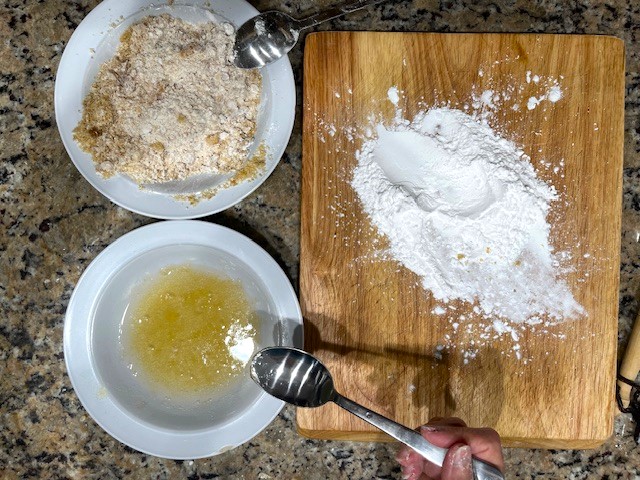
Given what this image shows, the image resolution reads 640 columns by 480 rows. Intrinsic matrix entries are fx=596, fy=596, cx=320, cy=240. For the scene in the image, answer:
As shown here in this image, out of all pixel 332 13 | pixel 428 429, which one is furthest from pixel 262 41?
pixel 428 429

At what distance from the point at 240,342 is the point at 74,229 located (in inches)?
15.3

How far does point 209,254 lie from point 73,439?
45 cm

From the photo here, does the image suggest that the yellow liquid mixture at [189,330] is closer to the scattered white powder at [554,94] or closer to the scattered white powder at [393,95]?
the scattered white powder at [393,95]

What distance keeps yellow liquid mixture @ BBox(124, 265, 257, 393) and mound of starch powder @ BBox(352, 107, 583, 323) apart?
321 mm

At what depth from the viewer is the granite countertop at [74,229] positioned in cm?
114

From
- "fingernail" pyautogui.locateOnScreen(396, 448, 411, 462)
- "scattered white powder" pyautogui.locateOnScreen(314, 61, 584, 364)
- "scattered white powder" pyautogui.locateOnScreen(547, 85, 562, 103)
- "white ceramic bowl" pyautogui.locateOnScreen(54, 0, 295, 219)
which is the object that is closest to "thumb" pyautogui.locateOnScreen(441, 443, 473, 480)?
"fingernail" pyautogui.locateOnScreen(396, 448, 411, 462)

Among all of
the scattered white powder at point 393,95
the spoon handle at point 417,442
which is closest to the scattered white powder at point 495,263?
the scattered white powder at point 393,95

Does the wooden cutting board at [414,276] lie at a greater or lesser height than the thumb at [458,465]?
greater

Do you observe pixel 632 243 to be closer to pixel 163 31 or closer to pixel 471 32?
pixel 471 32

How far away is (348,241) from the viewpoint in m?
1.10

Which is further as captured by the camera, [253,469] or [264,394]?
[253,469]

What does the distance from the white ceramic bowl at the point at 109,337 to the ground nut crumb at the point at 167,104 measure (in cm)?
12

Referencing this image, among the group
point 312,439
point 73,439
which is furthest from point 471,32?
point 73,439

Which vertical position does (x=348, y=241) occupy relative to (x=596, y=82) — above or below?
below
